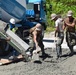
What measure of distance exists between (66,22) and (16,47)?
8.85ft

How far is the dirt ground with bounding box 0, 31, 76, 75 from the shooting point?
42.0 ft

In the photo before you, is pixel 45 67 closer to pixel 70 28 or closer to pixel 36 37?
pixel 36 37

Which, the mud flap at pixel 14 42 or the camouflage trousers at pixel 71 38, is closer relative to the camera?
the mud flap at pixel 14 42

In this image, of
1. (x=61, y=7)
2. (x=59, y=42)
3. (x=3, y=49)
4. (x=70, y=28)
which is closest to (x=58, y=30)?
(x=59, y=42)

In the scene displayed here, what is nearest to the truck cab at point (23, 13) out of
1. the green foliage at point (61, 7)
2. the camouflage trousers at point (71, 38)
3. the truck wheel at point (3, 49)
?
the truck wheel at point (3, 49)

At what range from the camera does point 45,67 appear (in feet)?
44.8

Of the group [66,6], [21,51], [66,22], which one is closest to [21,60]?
[21,51]

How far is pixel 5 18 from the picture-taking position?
1747cm

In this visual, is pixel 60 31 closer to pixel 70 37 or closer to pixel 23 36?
pixel 70 37

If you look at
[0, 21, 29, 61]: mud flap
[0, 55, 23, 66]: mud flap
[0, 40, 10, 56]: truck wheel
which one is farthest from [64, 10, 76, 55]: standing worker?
[0, 40, 10, 56]: truck wheel

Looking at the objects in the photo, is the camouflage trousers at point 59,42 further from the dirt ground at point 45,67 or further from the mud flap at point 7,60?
the mud flap at point 7,60

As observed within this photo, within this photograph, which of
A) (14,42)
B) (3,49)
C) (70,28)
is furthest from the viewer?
(3,49)

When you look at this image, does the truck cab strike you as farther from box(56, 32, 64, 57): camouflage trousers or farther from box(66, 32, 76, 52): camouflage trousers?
box(66, 32, 76, 52): camouflage trousers

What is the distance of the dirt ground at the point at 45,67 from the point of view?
12809 millimetres
